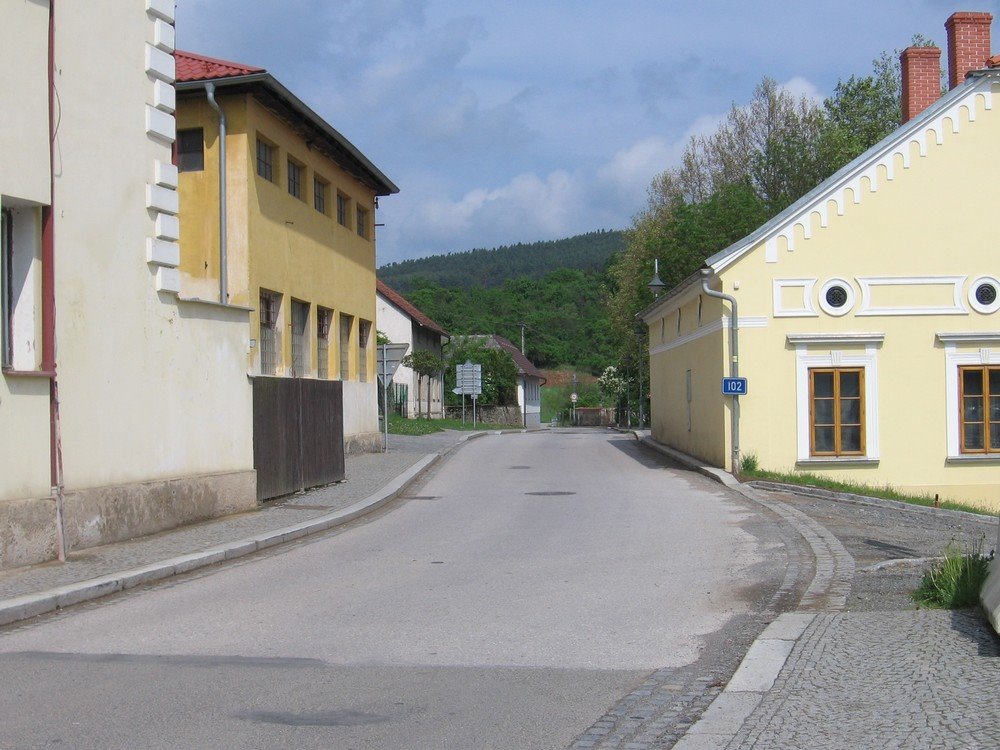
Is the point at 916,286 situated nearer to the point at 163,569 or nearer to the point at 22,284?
the point at 163,569

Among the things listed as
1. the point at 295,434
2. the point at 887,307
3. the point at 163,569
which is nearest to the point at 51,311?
the point at 163,569

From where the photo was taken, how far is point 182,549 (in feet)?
37.1

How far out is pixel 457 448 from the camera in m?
31.2

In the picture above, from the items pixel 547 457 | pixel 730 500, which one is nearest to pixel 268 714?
pixel 730 500

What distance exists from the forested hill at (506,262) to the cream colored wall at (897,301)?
125713 mm

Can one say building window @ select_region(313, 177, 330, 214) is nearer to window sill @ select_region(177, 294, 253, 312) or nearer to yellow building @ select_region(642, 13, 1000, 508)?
yellow building @ select_region(642, 13, 1000, 508)

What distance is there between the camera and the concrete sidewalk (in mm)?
8805

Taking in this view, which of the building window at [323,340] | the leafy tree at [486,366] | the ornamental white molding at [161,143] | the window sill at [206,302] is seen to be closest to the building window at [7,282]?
the ornamental white molding at [161,143]

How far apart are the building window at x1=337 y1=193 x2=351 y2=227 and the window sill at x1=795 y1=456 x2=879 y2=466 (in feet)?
41.2

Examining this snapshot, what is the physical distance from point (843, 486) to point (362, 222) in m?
14.9

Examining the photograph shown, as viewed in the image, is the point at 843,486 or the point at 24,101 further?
the point at 843,486

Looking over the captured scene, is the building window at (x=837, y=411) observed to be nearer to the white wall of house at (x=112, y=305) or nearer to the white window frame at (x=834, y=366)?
the white window frame at (x=834, y=366)

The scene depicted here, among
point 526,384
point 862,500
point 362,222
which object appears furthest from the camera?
point 526,384

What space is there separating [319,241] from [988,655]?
2004cm
